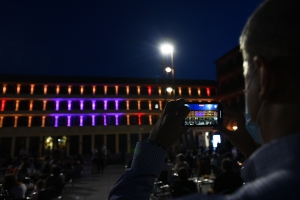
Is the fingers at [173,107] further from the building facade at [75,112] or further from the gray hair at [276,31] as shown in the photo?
the building facade at [75,112]

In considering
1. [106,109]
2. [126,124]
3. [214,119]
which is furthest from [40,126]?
[214,119]

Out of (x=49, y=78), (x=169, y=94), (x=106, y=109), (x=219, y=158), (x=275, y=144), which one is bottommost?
(x=219, y=158)

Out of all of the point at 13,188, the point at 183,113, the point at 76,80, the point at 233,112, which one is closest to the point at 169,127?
the point at 183,113

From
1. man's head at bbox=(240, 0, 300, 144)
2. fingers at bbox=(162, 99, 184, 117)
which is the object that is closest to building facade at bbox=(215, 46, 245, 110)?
fingers at bbox=(162, 99, 184, 117)

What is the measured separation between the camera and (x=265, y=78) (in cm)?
75

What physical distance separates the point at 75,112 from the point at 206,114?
45.8 m

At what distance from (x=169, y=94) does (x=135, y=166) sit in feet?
162

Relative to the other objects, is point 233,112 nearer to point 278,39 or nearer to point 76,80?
point 278,39

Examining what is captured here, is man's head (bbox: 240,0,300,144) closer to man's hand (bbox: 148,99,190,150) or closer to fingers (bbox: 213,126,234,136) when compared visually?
man's hand (bbox: 148,99,190,150)

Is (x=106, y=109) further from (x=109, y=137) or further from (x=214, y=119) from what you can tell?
(x=214, y=119)

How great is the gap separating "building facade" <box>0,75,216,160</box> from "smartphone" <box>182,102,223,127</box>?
124 ft

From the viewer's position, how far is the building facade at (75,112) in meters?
41.7

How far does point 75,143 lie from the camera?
1729 inches

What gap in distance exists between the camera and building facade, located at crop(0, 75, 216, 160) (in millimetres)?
41656
